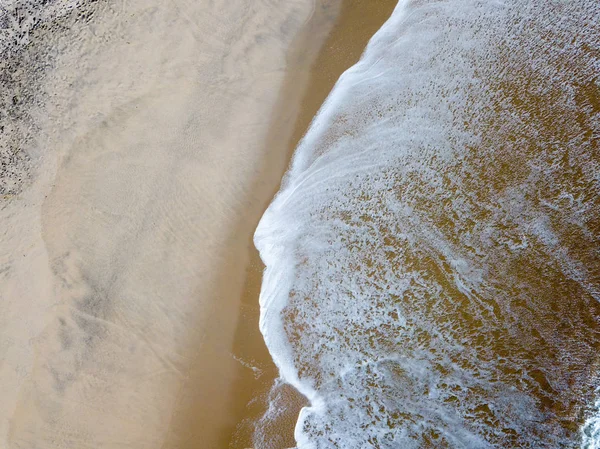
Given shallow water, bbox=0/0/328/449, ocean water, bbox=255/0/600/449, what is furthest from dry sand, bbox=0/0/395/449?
ocean water, bbox=255/0/600/449

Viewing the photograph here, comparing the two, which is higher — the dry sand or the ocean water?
the dry sand

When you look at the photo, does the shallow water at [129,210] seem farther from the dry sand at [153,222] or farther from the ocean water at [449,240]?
the ocean water at [449,240]

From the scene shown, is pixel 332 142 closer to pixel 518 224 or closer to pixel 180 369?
pixel 518 224

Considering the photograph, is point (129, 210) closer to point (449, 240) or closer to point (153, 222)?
point (153, 222)

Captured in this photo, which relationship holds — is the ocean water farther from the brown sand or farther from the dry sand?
the dry sand

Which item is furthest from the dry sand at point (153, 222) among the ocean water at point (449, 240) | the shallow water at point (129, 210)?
the ocean water at point (449, 240)
